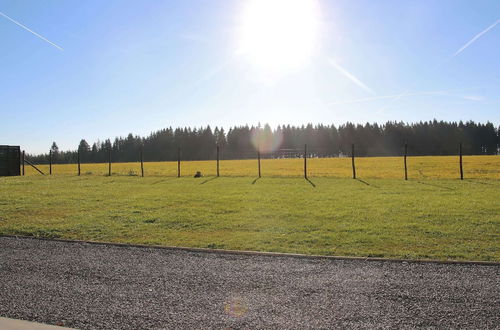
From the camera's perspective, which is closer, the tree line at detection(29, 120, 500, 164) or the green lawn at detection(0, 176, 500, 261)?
the green lawn at detection(0, 176, 500, 261)

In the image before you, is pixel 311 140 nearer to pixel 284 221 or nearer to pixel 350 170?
pixel 350 170

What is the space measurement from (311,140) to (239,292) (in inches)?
4740

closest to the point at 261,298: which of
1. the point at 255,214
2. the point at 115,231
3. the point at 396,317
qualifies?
the point at 396,317

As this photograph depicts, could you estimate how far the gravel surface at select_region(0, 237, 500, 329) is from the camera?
3.45 m

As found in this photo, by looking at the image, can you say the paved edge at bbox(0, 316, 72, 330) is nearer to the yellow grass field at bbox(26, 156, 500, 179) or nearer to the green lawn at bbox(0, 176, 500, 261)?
the green lawn at bbox(0, 176, 500, 261)

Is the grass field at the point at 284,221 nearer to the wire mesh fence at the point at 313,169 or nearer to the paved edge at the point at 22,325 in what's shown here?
the paved edge at the point at 22,325

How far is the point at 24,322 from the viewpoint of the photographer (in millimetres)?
3352

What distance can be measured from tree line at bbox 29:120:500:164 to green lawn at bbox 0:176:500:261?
73.3m

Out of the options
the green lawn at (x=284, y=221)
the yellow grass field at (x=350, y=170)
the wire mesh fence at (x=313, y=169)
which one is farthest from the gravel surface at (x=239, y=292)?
the yellow grass field at (x=350, y=170)

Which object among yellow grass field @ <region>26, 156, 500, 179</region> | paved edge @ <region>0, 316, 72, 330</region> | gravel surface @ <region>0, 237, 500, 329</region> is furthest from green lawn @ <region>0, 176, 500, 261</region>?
yellow grass field @ <region>26, 156, 500, 179</region>

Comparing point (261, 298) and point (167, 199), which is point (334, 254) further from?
point (167, 199)

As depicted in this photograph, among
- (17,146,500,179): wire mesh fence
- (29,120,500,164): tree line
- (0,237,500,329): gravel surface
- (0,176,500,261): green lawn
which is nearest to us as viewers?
(0,237,500,329): gravel surface

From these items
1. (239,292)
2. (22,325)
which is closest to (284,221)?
(239,292)

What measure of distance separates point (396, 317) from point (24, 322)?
3584mm
